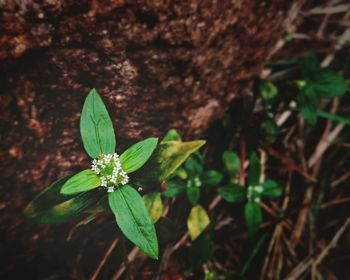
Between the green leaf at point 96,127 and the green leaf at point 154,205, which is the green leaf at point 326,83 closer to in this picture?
the green leaf at point 154,205

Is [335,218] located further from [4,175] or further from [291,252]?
[4,175]

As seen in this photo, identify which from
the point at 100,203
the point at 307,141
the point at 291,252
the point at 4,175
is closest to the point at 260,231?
the point at 291,252

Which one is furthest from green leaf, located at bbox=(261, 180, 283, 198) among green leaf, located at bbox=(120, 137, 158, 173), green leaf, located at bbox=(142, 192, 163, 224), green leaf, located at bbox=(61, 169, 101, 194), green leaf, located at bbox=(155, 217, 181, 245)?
green leaf, located at bbox=(61, 169, 101, 194)

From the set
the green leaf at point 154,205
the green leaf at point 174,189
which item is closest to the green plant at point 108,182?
the green leaf at point 154,205

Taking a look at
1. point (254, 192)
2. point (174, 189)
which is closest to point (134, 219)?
point (174, 189)

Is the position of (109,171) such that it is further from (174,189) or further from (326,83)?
(326,83)
